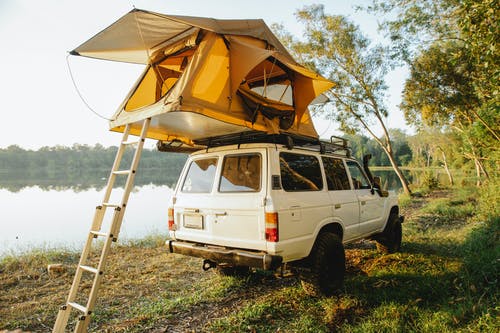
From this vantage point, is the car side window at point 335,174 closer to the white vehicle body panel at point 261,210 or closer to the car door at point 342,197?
the car door at point 342,197

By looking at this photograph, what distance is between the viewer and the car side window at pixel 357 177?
5.18 metres

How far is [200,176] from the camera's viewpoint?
4.30 m

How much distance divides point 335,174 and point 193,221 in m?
2.27

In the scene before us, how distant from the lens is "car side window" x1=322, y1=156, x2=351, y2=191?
4.52m

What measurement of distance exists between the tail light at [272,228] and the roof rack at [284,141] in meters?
1.00

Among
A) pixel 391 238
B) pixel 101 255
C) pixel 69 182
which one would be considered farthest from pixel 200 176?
pixel 69 182

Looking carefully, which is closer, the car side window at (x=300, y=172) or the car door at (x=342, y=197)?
the car side window at (x=300, y=172)

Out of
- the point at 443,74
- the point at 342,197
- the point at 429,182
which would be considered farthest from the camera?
the point at 429,182

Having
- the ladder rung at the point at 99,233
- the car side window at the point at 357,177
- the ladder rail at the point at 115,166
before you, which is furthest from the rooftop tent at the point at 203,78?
the ladder rung at the point at 99,233

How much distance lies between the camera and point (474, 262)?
14.0 feet

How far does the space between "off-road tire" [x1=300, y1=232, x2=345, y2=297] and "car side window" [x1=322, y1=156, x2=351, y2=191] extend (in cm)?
79

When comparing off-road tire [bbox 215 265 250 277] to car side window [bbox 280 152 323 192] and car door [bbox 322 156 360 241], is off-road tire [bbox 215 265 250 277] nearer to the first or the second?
car door [bbox 322 156 360 241]

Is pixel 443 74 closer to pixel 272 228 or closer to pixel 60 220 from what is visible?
pixel 272 228

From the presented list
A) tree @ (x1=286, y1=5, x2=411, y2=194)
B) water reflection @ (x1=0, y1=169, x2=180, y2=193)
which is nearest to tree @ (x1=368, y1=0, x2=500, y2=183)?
tree @ (x1=286, y1=5, x2=411, y2=194)
